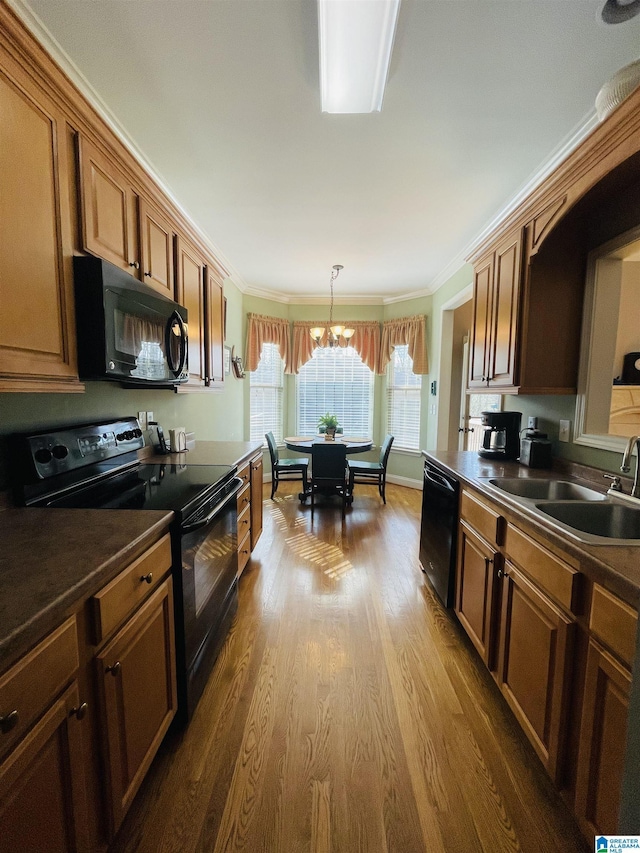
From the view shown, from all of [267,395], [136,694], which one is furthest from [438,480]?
[267,395]

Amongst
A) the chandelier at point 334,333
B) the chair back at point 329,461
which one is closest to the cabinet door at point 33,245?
the chair back at point 329,461

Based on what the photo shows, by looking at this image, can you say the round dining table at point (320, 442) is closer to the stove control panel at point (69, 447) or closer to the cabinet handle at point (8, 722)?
the stove control panel at point (69, 447)

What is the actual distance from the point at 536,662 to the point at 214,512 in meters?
1.39

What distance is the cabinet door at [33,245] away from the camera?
1.06 metres

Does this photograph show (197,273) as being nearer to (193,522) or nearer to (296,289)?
(193,522)

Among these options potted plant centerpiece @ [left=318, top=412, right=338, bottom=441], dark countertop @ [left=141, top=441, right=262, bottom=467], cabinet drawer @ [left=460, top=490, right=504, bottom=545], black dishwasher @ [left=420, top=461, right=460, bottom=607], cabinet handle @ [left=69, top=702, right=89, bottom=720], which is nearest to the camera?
cabinet handle @ [left=69, top=702, right=89, bottom=720]

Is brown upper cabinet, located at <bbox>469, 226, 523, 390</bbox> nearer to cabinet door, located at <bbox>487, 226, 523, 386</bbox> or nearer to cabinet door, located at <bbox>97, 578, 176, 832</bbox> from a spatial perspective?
cabinet door, located at <bbox>487, 226, 523, 386</bbox>

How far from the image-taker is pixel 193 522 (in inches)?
55.5

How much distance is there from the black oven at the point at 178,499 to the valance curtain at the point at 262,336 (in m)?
2.97

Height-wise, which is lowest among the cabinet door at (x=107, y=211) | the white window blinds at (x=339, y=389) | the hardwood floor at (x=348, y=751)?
the hardwood floor at (x=348, y=751)

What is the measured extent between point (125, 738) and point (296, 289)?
4.84 meters

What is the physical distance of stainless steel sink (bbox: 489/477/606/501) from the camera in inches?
71.3

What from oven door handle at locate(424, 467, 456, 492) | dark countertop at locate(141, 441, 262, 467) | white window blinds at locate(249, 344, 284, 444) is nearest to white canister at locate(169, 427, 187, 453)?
dark countertop at locate(141, 441, 262, 467)

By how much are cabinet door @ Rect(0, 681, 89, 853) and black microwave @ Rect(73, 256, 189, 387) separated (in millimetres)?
1085
